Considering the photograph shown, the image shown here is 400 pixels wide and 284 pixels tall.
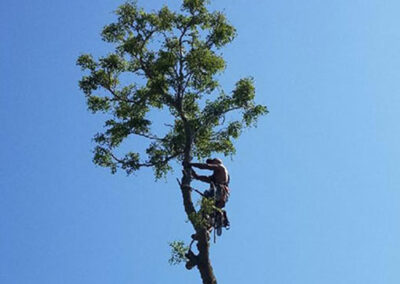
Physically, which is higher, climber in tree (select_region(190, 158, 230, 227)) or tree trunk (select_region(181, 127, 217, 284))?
climber in tree (select_region(190, 158, 230, 227))

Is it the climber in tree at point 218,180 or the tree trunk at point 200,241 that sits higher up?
the climber in tree at point 218,180

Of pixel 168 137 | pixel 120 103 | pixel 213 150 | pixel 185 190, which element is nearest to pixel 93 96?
pixel 120 103

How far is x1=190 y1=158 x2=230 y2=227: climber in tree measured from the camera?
19453mm

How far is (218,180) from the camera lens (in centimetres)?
1970

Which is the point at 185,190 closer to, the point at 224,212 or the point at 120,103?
the point at 224,212

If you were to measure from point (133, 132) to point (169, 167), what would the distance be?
1.77 metres

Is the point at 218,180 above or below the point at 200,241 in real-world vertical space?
above

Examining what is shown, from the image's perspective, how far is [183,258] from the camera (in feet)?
60.1

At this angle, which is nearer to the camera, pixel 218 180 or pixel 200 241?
pixel 200 241

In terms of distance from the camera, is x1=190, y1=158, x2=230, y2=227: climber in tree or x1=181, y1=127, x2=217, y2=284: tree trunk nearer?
x1=181, y1=127, x2=217, y2=284: tree trunk

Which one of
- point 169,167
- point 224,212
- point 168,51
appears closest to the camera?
point 224,212

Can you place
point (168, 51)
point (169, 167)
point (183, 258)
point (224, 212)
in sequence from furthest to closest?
point (169, 167) < point (168, 51) < point (224, 212) < point (183, 258)

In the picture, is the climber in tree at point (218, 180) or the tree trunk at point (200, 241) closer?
the tree trunk at point (200, 241)

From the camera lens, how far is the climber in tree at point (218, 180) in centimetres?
1945
